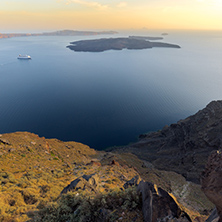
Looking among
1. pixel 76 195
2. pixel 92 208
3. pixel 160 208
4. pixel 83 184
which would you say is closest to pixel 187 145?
pixel 83 184

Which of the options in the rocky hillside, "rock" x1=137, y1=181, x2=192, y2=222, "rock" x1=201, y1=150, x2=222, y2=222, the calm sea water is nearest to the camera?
"rock" x1=201, y1=150, x2=222, y2=222

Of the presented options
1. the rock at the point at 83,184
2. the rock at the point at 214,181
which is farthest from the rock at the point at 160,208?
the rock at the point at 83,184

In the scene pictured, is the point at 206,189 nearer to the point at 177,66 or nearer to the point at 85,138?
the point at 85,138

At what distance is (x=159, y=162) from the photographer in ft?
114

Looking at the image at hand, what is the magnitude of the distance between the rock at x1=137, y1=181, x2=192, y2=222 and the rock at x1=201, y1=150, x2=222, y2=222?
5.04 ft

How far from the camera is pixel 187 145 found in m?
36.8

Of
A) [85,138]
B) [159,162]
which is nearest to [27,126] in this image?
[85,138]

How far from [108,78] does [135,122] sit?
2212 inches

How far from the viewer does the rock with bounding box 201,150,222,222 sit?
246 inches

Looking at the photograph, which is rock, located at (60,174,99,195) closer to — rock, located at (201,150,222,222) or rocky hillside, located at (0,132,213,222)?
rocky hillside, located at (0,132,213,222)

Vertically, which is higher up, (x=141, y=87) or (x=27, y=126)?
(x=141, y=87)

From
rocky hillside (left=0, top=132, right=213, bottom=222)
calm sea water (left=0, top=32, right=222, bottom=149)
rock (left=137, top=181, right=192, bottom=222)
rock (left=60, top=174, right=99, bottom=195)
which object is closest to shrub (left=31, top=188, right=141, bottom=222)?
rocky hillside (left=0, top=132, right=213, bottom=222)

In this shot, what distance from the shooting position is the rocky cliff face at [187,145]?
3153 centimetres

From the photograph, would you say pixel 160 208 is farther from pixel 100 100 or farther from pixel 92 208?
pixel 100 100
